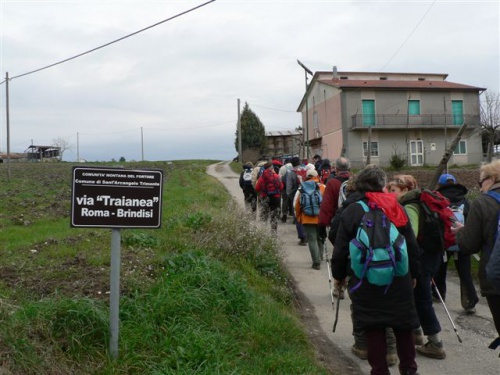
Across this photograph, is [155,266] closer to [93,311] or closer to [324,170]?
[93,311]

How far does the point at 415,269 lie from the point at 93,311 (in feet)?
8.92

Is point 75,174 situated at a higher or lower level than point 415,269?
higher

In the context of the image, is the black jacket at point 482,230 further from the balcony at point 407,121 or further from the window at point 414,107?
the window at point 414,107

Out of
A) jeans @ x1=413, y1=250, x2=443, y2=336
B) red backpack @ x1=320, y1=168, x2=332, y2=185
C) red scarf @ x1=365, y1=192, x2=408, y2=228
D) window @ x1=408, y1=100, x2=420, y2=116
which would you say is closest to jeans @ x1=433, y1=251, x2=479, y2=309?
jeans @ x1=413, y1=250, x2=443, y2=336

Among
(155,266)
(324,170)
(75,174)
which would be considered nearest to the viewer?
(75,174)

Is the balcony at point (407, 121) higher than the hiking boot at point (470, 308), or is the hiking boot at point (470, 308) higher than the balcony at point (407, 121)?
the balcony at point (407, 121)

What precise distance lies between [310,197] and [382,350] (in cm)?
475

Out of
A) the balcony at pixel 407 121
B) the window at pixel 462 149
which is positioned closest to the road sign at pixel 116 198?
the balcony at pixel 407 121

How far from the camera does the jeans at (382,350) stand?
13.0ft

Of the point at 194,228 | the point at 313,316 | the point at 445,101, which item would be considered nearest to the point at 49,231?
the point at 194,228

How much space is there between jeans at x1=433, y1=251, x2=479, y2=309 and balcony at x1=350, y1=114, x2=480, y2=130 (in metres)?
37.6

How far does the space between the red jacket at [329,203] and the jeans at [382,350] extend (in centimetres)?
258

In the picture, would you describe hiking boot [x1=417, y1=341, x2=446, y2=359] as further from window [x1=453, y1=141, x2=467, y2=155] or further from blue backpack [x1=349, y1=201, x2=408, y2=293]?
window [x1=453, y1=141, x2=467, y2=155]

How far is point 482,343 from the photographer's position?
18.0 feet
